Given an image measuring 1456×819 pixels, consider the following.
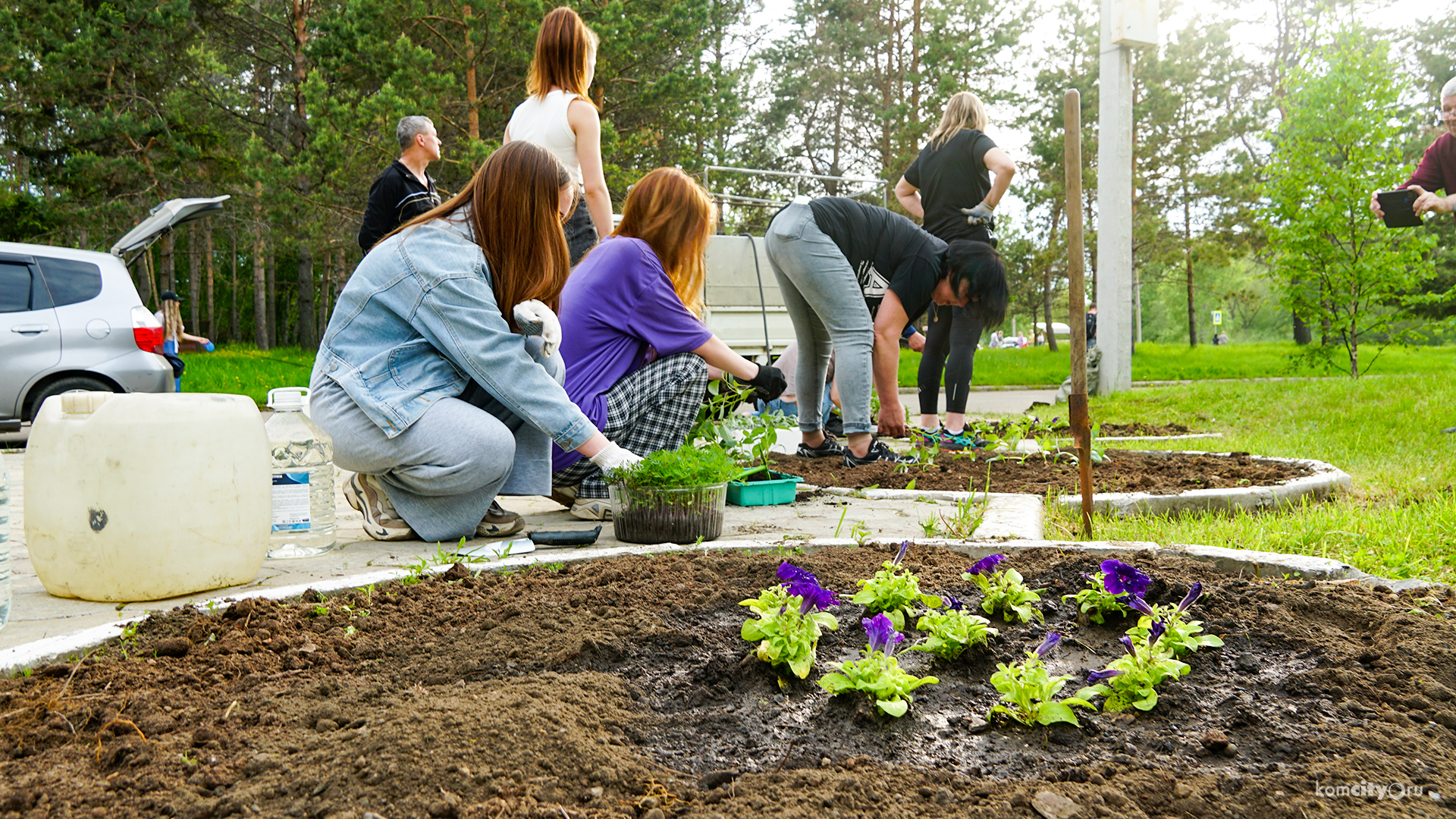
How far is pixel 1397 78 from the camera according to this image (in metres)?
9.79

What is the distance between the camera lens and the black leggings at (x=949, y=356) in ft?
15.9


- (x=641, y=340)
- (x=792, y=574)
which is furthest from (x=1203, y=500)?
(x=792, y=574)

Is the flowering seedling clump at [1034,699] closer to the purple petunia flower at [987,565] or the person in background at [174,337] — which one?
the purple petunia flower at [987,565]

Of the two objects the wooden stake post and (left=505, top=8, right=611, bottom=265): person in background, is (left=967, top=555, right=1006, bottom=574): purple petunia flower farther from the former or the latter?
(left=505, top=8, right=611, bottom=265): person in background

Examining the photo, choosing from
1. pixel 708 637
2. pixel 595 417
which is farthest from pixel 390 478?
pixel 708 637

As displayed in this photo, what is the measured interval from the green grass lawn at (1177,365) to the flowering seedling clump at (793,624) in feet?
40.1

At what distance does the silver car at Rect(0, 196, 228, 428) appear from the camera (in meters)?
6.71

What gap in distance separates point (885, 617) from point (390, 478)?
1.87 metres

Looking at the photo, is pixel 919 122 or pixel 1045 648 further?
pixel 919 122

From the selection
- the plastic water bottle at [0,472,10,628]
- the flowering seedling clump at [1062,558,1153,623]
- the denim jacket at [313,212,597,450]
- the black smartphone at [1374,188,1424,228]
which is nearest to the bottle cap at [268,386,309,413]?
the denim jacket at [313,212,597,450]

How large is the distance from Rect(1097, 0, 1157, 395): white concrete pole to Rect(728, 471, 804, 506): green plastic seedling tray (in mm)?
7228

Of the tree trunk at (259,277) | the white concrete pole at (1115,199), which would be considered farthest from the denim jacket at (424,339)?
the tree trunk at (259,277)

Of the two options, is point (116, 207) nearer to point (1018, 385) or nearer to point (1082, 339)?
point (1018, 385)

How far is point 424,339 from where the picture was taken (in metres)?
2.71
